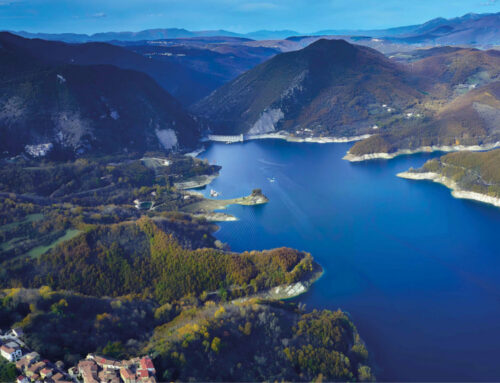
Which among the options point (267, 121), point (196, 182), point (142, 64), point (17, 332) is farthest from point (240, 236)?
point (142, 64)

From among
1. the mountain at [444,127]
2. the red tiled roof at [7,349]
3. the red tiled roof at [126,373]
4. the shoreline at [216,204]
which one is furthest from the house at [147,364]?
the mountain at [444,127]

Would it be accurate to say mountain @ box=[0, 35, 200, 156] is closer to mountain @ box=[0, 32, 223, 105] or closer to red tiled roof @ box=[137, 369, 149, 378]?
mountain @ box=[0, 32, 223, 105]

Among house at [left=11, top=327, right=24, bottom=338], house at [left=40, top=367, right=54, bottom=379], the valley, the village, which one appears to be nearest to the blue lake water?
the valley

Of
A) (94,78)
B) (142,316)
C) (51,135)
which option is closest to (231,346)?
(142,316)

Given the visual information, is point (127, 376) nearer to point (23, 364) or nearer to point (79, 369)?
point (79, 369)

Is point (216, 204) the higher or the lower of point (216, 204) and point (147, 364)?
the higher

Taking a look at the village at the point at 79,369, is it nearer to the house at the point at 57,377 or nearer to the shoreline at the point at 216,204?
the house at the point at 57,377

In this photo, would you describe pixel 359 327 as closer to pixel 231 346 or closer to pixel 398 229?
pixel 231 346
